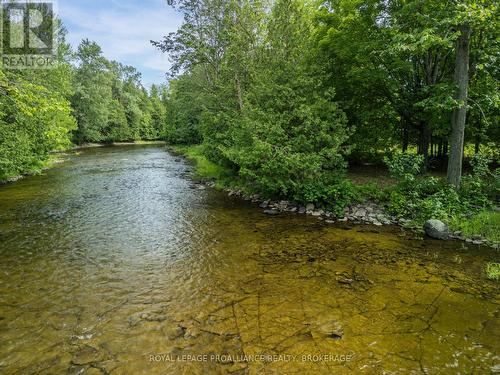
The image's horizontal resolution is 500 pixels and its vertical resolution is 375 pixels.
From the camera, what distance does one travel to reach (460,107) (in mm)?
10672

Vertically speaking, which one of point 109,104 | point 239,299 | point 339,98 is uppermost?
point 109,104

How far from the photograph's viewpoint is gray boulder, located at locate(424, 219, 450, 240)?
31.4 ft

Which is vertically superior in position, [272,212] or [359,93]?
[359,93]

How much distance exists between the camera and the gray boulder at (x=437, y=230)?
31.4 ft

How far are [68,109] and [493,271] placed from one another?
15337 mm

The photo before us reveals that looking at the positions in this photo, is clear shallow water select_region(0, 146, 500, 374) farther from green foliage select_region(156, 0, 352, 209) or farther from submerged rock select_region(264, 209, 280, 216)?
green foliage select_region(156, 0, 352, 209)

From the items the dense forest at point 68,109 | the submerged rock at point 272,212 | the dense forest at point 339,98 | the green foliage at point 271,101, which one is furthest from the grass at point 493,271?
the dense forest at point 68,109

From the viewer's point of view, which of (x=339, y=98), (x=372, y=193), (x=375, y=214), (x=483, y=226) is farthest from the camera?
(x=339, y=98)

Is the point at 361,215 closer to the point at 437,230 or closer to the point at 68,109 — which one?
the point at 437,230

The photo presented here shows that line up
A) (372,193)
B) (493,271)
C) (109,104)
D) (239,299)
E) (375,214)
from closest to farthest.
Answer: (239,299), (493,271), (375,214), (372,193), (109,104)

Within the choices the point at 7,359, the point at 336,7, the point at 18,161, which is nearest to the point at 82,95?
the point at 18,161

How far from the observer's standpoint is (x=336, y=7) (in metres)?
16.2

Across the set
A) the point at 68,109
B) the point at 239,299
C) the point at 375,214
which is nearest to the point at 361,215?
the point at 375,214

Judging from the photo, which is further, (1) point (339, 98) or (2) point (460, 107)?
(1) point (339, 98)
